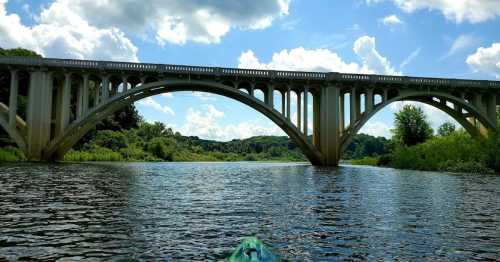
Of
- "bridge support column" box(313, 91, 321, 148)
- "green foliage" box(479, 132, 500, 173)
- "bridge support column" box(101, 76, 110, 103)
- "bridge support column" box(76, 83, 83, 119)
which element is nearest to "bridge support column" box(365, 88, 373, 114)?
"bridge support column" box(313, 91, 321, 148)

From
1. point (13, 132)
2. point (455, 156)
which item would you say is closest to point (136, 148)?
point (13, 132)

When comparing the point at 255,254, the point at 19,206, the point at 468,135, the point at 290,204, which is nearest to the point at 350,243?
the point at 255,254

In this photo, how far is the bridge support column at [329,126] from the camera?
55.0 meters

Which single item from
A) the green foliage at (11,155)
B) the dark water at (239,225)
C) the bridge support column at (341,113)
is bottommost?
the dark water at (239,225)

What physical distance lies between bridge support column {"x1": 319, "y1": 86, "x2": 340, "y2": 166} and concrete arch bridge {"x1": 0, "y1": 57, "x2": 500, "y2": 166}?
126mm

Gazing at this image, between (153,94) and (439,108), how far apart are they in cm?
4027

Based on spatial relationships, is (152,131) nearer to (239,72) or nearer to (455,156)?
(239,72)

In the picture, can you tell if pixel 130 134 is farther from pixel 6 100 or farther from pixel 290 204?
pixel 290 204

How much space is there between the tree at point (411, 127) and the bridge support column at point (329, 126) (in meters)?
18.5

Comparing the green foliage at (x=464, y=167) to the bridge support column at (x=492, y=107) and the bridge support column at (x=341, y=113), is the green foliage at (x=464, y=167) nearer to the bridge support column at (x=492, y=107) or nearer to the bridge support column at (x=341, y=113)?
the bridge support column at (x=341, y=113)

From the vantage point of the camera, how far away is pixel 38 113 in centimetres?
4956

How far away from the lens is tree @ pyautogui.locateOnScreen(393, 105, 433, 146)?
68625 millimetres

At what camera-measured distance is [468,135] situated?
205ft

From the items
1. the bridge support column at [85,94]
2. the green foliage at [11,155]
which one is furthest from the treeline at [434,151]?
the green foliage at [11,155]
